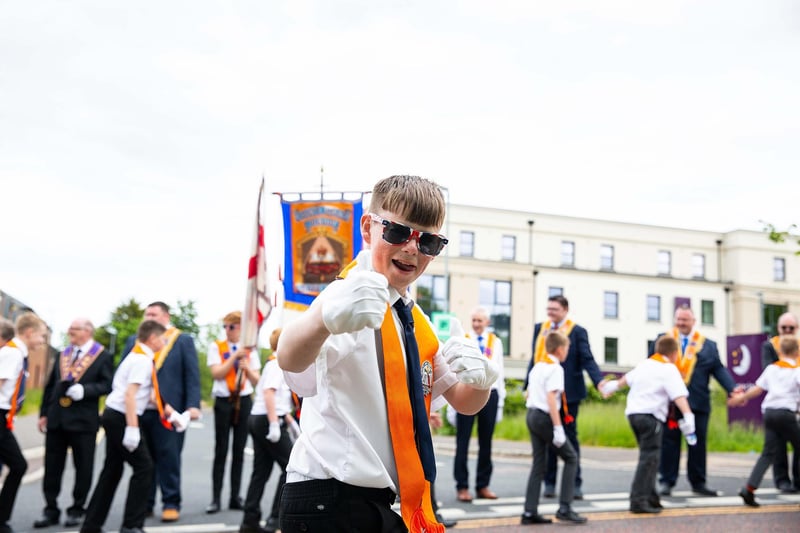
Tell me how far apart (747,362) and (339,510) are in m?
15.3

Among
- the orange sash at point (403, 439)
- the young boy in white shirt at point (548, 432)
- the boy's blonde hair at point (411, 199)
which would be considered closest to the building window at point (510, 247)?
the young boy in white shirt at point (548, 432)

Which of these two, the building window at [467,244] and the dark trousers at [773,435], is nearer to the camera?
the dark trousers at [773,435]

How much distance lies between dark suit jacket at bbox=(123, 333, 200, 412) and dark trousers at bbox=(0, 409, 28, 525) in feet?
4.83

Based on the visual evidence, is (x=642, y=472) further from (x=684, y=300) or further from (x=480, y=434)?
(x=684, y=300)

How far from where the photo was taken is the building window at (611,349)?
1987 inches

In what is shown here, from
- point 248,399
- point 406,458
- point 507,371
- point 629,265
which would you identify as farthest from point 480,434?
point 629,265

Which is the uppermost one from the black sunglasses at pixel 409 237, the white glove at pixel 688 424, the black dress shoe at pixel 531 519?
the black sunglasses at pixel 409 237

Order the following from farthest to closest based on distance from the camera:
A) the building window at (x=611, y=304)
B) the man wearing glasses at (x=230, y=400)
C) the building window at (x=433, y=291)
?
the building window at (x=611, y=304), the building window at (x=433, y=291), the man wearing glasses at (x=230, y=400)

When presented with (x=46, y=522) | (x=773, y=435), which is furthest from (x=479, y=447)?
(x=46, y=522)

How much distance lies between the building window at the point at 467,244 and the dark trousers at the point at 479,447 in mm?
40353

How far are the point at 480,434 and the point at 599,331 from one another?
43.1 m

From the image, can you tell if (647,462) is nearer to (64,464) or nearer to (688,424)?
(688,424)

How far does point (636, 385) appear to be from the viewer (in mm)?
8516

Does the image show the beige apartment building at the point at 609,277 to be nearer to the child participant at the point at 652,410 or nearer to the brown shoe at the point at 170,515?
the child participant at the point at 652,410
